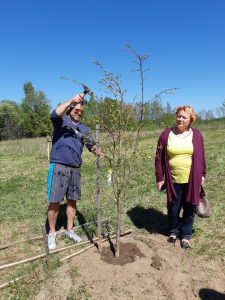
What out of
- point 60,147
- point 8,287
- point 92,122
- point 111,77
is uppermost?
point 111,77

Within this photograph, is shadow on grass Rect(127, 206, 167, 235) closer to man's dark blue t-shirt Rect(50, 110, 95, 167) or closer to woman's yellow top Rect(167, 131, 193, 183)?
woman's yellow top Rect(167, 131, 193, 183)

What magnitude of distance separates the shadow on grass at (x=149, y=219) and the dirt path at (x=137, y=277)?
1.09 metres

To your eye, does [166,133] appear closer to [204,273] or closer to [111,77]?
[111,77]

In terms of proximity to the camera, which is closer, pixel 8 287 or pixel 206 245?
pixel 8 287

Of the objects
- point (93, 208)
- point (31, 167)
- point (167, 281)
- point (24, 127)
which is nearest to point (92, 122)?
point (167, 281)

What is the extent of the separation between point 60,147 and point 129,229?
1.87 meters

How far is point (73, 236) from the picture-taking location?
550 centimetres

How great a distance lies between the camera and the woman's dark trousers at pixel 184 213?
5191mm

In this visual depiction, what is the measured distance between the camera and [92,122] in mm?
4367

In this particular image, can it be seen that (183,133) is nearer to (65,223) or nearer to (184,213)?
(184,213)

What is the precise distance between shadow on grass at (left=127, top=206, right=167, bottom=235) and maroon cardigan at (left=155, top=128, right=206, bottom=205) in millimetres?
1028

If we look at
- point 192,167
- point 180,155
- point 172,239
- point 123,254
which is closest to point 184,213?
point 172,239

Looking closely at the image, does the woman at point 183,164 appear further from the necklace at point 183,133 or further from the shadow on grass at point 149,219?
the shadow on grass at point 149,219

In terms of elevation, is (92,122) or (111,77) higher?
(111,77)
